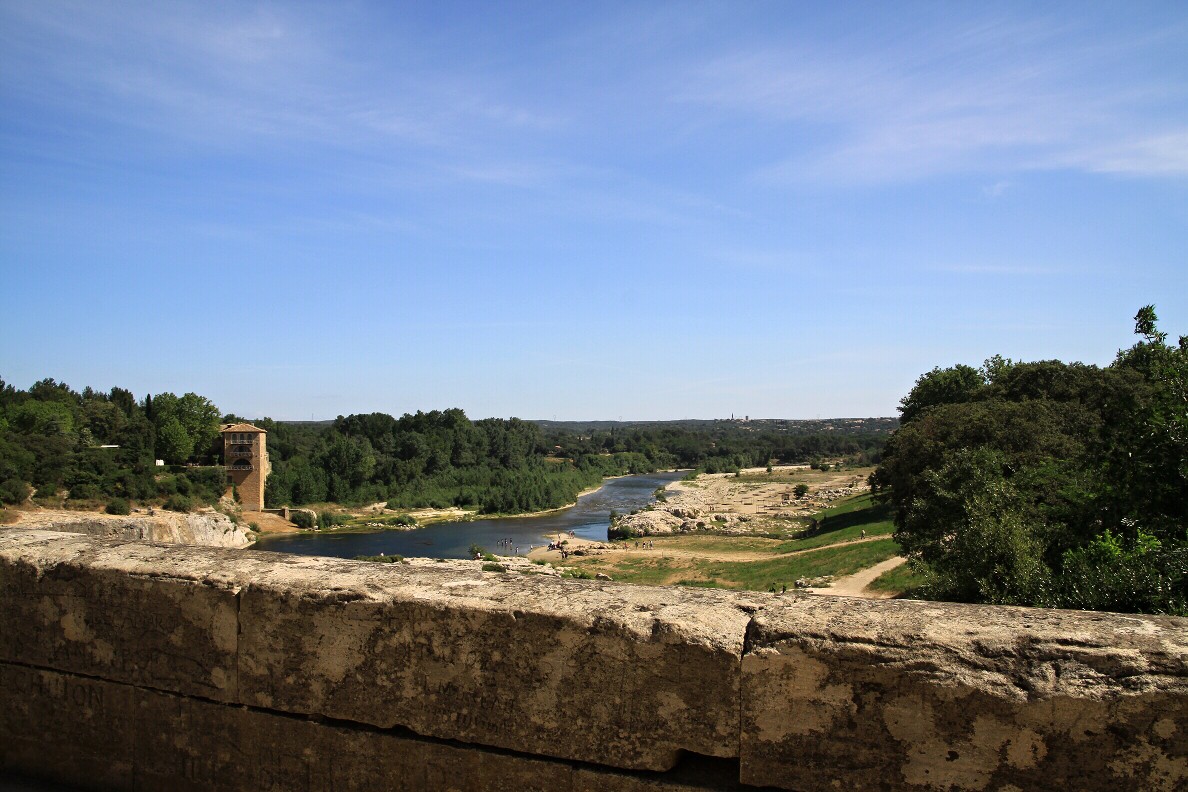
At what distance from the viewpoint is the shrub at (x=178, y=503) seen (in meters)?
56.6

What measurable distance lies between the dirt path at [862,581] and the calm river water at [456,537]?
26.7 m

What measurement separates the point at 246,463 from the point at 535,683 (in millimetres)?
72620

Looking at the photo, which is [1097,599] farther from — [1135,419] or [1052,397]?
[1052,397]

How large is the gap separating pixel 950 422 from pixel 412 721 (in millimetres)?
27227

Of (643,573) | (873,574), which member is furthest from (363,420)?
(873,574)

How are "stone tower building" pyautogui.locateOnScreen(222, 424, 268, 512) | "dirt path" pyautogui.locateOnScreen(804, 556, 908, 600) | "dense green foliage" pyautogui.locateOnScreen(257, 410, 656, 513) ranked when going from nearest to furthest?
"dirt path" pyautogui.locateOnScreen(804, 556, 908, 600)
"stone tower building" pyautogui.locateOnScreen(222, 424, 268, 512)
"dense green foliage" pyautogui.locateOnScreen(257, 410, 656, 513)

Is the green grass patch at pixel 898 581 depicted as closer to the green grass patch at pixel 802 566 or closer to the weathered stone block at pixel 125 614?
the green grass patch at pixel 802 566

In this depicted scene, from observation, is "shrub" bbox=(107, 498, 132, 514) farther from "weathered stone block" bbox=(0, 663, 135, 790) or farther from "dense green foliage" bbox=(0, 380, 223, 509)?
"weathered stone block" bbox=(0, 663, 135, 790)

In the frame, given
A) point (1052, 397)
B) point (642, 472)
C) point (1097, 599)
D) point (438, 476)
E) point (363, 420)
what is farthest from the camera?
point (642, 472)

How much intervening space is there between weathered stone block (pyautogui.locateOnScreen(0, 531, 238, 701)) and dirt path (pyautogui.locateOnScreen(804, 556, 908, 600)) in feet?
76.6

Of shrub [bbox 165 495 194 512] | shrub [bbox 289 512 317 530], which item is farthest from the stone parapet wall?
shrub [bbox 289 512 317 530]

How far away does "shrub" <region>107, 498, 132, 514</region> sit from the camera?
4903 centimetres

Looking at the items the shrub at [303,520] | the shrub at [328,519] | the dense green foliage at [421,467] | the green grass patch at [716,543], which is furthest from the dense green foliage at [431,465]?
the green grass patch at [716,543]

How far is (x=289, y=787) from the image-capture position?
117 inches
